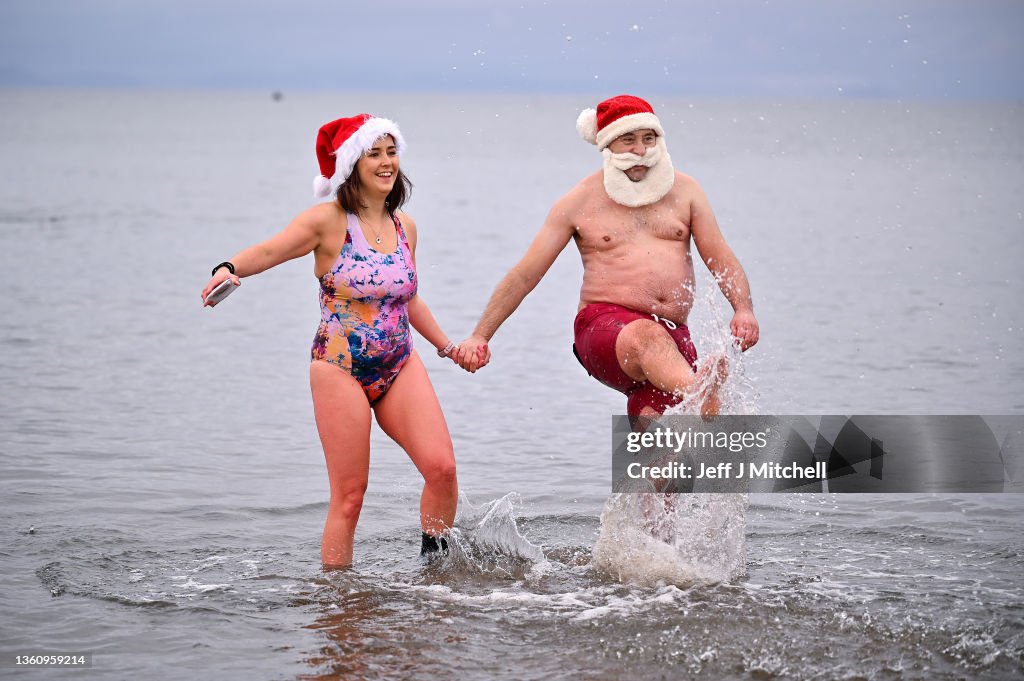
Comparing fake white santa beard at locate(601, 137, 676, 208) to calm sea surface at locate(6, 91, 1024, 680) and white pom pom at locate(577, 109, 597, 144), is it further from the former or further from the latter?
calm sea surface at locate(6, 91, 1024, 680)

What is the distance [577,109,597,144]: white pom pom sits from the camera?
22.2 ft

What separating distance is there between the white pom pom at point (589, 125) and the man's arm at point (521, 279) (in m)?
0.38

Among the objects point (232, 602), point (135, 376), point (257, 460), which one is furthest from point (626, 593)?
point (135, 376)

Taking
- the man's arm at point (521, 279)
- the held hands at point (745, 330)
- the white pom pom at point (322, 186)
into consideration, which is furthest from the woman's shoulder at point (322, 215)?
the held hands at point (745, 330)

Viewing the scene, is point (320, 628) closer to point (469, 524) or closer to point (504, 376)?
point (469, 524)

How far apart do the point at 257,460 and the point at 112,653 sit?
3.78 meters

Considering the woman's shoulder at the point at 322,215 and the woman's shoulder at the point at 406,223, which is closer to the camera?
the woman's shoulder at the point at 322,215

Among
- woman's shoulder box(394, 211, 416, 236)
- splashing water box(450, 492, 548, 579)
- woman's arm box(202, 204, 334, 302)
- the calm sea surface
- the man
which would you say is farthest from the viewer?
splashing water box(450, 492, 548, 579)

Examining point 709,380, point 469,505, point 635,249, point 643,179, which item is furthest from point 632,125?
point 469,505

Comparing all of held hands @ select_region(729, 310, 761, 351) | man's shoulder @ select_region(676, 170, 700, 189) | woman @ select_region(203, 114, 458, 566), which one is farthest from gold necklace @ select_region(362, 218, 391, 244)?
held hands @ select_region(729, 310, 761, 351)

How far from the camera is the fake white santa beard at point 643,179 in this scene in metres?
6.47

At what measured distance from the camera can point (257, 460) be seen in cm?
926

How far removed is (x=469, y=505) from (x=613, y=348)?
5.98ft

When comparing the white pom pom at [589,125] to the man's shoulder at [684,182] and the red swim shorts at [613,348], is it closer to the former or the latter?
the man's shoulder at [684,182]
